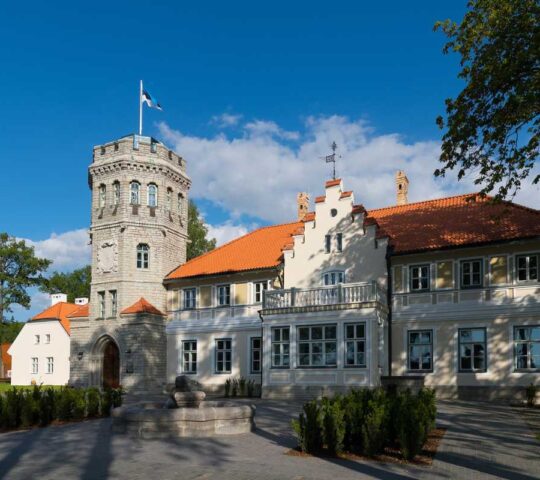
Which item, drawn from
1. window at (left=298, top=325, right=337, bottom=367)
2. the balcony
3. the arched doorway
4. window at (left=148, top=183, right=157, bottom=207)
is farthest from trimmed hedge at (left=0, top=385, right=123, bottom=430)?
window at (left=148, top=183, right=157, bottom=207)

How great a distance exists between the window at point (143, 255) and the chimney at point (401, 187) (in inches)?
559

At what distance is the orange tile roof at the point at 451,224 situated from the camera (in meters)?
24.3

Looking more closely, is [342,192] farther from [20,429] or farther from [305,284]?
[20,429]

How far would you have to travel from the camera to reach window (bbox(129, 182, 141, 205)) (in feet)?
113

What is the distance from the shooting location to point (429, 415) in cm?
1199

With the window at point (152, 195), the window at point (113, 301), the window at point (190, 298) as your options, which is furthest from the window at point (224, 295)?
the window at point (152, 195)

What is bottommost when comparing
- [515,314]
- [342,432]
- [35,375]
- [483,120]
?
[35,375]

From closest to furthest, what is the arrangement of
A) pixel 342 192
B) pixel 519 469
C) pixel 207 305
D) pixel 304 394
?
pixel 519 469
pixel 304 394
pixel 342 192
pixel 207 305

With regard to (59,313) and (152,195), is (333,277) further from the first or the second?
(59,313)

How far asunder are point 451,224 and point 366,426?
17.2 m

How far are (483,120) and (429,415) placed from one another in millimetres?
8732

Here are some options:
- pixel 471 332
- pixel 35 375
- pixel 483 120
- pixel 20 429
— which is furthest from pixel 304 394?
pixel 35 375

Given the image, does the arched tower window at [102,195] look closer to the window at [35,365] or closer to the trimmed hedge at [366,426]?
the window at [35,365]

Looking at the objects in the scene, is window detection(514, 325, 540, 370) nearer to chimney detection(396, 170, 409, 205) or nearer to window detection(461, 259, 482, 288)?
window detection(461, 259, 482, 288)
